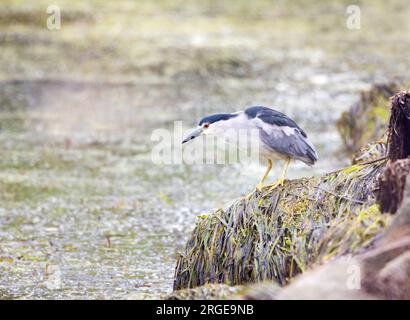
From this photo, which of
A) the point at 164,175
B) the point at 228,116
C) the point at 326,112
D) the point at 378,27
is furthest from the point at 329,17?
the point at 228,116

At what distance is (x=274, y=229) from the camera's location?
696 centimetres

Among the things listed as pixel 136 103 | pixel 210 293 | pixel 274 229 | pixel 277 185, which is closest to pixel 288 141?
pixel 277 185

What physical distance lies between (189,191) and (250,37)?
8.48m

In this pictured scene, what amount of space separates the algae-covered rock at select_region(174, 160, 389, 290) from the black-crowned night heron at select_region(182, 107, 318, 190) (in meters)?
0.22

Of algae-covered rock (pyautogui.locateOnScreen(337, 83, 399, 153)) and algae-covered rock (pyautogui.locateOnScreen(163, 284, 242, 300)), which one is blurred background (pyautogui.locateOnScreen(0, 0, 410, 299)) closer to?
algae-covered rock (pyautogui.locateOnScreen(337, 83, 399, 153))

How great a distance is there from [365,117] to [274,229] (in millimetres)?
5718

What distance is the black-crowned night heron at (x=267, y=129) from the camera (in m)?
7.27

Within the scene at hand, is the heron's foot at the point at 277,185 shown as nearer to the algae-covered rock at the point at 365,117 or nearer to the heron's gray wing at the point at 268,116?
the heron's gray wing at the point at 268,116

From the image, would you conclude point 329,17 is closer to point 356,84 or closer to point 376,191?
point 356,84

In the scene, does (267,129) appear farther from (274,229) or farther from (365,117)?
(365,117)

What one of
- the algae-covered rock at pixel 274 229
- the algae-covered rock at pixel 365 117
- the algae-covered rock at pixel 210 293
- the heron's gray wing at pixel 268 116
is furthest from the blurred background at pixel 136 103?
the algae-covered rock at pixel 210 293

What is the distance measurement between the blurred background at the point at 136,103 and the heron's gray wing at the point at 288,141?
4.73ft

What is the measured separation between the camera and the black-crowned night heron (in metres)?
7.27

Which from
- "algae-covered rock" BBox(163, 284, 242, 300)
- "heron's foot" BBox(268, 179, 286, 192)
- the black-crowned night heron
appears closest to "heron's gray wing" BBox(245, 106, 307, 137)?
the black-crowned night heron
